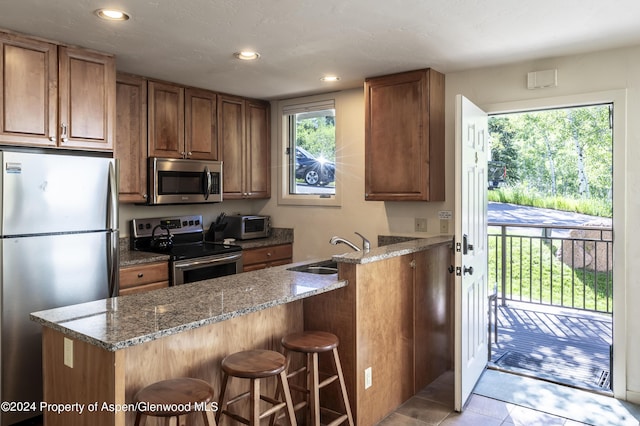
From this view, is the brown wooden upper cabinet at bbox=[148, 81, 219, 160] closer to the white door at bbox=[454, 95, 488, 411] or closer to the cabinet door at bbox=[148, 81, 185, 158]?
the cabinet door at bbox=[148, 81, 185, 158]

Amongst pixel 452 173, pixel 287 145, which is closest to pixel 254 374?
pixel 452 173

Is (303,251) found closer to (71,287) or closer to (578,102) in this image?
(71,287)

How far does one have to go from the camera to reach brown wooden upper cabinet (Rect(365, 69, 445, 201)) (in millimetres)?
3477

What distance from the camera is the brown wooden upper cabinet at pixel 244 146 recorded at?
439cm

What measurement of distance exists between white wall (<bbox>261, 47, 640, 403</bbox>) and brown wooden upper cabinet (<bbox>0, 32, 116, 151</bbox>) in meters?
2.04

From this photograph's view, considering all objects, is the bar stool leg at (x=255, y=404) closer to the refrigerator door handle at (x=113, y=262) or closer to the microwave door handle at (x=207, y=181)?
the refrigerator door handle at (x=113, y=262)

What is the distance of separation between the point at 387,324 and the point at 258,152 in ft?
8.25

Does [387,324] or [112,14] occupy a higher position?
[112,14]

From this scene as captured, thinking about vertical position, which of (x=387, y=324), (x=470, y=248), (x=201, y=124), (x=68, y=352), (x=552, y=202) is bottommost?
(x=387, y=324)

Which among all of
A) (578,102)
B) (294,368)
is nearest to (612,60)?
(578,102)

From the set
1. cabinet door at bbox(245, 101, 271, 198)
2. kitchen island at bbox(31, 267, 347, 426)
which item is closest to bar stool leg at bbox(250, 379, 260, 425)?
kitchen island at bbox(31, 267, 347, 426)

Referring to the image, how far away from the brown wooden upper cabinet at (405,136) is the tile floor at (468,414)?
143 cm

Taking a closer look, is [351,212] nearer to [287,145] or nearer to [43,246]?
[287,145]

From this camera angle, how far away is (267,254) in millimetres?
4430
